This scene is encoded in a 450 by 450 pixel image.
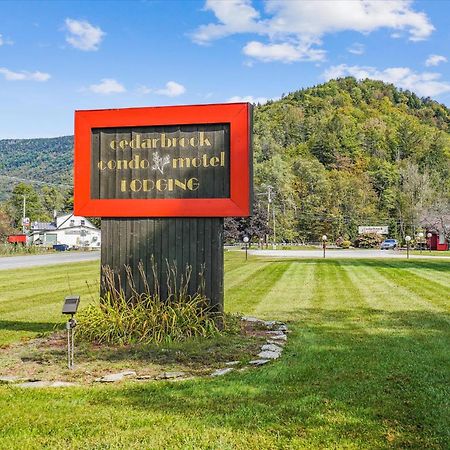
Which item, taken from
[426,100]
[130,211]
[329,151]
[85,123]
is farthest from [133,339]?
[426,100]

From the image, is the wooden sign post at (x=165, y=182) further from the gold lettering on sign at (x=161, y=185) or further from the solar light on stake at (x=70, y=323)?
the solar light on stake at (x=70, y=323)

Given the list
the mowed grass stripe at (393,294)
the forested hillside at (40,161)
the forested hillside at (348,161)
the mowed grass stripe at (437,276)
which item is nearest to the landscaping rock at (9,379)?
the mowed grass stripe at (393,294)

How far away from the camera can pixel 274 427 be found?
13.8 ft

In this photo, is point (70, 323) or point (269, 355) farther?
point (269, 355)

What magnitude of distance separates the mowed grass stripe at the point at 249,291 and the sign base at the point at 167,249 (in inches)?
128

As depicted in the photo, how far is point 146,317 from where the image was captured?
25.9 feet

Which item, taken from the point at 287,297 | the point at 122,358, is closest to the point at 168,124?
the point at 122,358

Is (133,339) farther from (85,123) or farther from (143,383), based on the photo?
(85,123)

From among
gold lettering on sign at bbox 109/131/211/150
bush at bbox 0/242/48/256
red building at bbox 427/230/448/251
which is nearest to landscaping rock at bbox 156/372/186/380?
gold lettering on sign at bbox 109/131/211/150

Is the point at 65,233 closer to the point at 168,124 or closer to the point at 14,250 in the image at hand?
the point at 14,250

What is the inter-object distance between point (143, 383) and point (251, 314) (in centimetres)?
556

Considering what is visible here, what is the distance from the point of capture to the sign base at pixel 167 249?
8.27m

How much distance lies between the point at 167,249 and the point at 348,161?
107503 millimetres

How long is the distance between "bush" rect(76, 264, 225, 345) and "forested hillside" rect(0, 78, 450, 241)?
1950 inches
